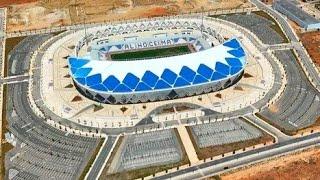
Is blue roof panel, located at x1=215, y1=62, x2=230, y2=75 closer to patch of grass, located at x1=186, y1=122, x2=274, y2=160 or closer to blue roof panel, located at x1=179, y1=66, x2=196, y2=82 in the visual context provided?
blue roof panel, located at x1=179, y1=66, x2=196, y2=82

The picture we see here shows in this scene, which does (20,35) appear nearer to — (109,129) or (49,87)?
(49,87)

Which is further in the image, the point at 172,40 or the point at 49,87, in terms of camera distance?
the point at 172,40

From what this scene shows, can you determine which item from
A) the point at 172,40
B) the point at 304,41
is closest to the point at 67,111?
the point at 172,40

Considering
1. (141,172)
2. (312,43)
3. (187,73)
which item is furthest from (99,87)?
(312,43)

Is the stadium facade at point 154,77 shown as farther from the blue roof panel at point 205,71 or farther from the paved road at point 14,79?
the paved road at point 14,79

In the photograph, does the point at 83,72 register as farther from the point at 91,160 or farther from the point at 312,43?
the point at 312,43
